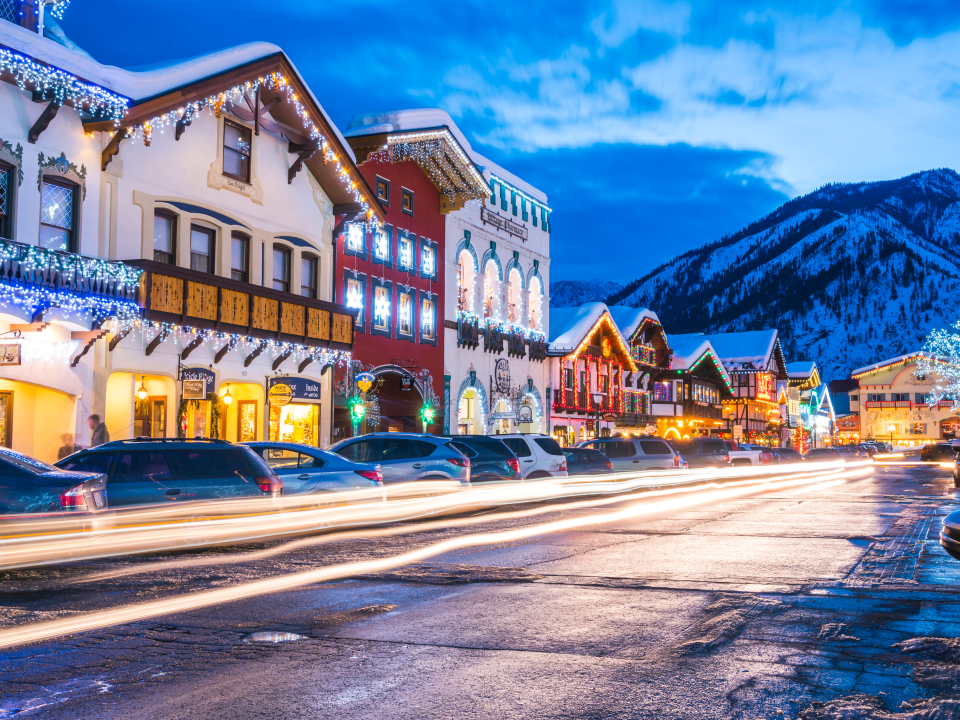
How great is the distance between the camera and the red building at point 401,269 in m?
34.2

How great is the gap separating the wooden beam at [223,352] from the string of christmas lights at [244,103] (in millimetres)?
5519

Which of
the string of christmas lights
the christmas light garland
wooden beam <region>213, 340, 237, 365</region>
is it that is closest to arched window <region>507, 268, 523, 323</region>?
the string of christmas lights

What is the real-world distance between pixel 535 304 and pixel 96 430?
30034mm

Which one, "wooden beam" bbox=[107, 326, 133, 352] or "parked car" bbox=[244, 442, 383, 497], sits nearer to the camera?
"parked car" bbox=[244, 442, 383, 497]

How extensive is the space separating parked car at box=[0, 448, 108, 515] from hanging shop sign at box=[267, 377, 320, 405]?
1676 cm

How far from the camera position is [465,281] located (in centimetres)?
4262

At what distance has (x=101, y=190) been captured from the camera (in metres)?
23.0

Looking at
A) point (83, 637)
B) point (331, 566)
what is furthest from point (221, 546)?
point (83, 637)

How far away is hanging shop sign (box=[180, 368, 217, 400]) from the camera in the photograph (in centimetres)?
2448

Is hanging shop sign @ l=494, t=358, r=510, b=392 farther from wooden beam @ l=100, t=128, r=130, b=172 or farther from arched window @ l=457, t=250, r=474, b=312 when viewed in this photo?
wooden beam @ l=100, t=128, r=130, b=172

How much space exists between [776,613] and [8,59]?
18326 millimetres

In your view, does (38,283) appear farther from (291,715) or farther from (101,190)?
(291,715)

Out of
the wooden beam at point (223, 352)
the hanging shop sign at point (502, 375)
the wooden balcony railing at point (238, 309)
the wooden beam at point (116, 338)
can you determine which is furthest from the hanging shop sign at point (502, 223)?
the wooden beam at point (116, 338)

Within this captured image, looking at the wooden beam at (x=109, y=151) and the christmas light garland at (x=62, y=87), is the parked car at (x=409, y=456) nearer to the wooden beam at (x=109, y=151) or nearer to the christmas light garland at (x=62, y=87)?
the wooden beam at (x=109, y=151)
